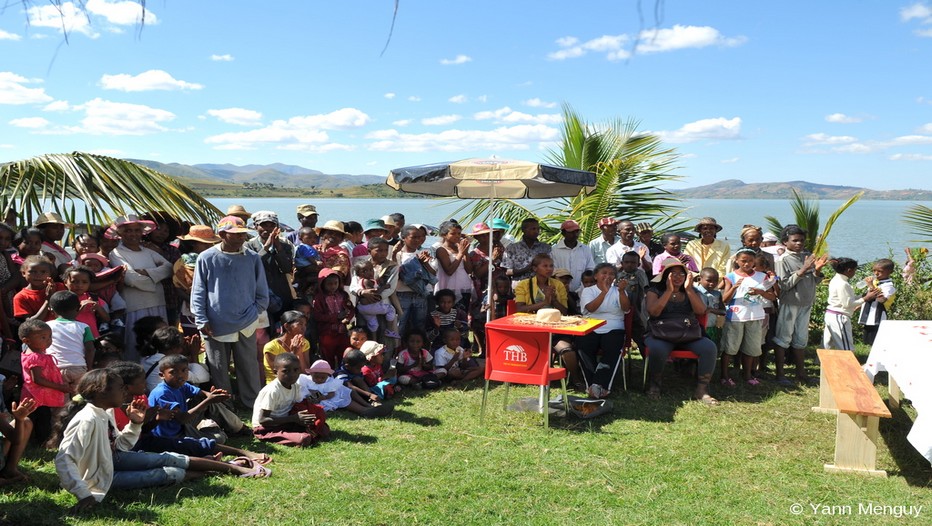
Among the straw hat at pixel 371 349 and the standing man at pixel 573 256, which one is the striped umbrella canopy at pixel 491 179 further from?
the straw hat at pixel 371 349

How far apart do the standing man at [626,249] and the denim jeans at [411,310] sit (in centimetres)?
234

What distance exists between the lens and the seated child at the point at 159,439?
454 centimetres

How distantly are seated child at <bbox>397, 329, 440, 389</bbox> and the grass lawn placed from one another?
0.72 metres

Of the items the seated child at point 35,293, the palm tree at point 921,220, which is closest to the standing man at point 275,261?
the seated child at point 35,293

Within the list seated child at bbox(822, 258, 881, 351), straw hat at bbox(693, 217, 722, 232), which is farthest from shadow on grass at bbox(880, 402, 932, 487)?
straw hat at bbox(693, 217, 722, 232)

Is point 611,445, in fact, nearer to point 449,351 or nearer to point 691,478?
point 691,478

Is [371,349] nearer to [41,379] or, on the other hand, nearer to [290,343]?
[290,343]

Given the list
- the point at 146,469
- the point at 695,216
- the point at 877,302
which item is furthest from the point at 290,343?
the point at 695,216

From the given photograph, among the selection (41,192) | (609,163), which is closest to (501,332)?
(41,192)

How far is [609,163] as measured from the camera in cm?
1123

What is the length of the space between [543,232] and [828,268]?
4.39 metres

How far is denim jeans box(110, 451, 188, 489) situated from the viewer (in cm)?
448

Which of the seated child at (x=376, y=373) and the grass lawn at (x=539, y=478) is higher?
the seated child at (x=376, y=373)

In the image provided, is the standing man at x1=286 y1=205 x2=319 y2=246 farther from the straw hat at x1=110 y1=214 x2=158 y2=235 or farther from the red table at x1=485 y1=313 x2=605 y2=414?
the red table at x1=485 y1=313 x2=605 y2=414
